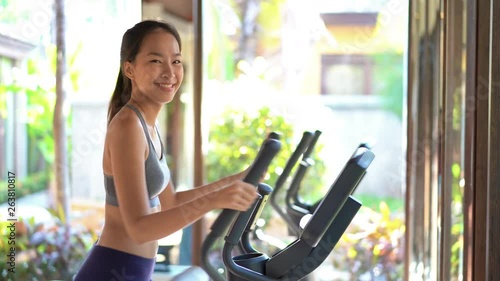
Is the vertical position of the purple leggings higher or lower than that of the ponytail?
lower

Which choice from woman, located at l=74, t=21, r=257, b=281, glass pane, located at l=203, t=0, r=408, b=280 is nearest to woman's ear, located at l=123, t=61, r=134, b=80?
woman, located at l=74, t=21, r=257, b=281

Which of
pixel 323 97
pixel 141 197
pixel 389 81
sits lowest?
pixel 141 197

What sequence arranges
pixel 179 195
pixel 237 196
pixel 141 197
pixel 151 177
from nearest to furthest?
1. pixel 237 196
2. pixel 141 197
3. pixel 151 177
4. pixel 179 195

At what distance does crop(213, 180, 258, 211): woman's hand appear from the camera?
64.7 inches

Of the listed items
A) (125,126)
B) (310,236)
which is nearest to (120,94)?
(125,126)

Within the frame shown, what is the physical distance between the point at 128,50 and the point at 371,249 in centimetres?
356

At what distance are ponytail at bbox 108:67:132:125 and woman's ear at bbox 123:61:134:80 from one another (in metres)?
0.01

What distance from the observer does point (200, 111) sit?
455 cm

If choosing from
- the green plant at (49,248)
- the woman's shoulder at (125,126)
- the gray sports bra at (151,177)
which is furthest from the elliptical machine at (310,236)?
the green plant at (49,248)

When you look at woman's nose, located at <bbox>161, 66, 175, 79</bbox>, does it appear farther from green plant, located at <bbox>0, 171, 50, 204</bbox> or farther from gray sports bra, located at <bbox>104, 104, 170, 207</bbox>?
green plant, located at <bbox>0, 171, 50, 204</bbox>

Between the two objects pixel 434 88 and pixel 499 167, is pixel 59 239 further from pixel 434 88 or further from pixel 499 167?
pixel 499 167

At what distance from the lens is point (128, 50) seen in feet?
6.71

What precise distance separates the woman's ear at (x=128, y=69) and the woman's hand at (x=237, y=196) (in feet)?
1.79

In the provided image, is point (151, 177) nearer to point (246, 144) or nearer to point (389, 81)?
point (246, 144)
